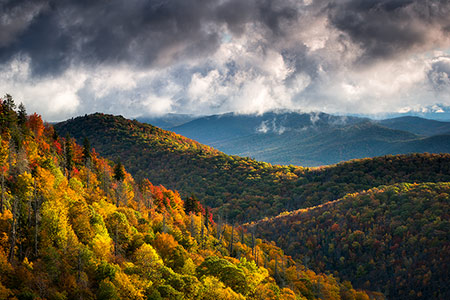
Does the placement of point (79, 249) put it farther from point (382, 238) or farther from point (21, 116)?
point (382, 238)

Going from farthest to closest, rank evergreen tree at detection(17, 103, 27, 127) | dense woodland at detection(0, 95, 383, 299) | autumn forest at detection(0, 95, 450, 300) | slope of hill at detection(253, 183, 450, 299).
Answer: slope of hill at detection(253, 183, 450, 299), evergreen tree at detection(17, 103, 27, 127), autumn forest at detection(0, 95, 450, 300), dense woodland at detection(0, 95, 383, 299)

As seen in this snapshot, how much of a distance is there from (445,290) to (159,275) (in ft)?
381

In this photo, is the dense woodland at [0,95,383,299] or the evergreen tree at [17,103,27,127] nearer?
the dense woodland at [0,95,383,299]

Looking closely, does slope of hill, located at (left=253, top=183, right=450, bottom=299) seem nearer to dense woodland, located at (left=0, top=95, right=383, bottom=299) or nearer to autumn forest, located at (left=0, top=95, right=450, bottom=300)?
autumn forest, located at (left=0, top=95, right=450, bottom=300)

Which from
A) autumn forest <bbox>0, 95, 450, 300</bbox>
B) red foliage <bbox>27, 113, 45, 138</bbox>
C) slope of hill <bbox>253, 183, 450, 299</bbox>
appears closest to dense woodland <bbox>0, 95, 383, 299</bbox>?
autumn forest <bbox>0, 95, 450, 300</bbox>

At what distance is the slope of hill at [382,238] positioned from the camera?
406ft

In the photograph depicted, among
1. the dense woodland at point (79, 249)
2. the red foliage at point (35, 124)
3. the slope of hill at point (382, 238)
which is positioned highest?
the red foliage at point (35, 124)

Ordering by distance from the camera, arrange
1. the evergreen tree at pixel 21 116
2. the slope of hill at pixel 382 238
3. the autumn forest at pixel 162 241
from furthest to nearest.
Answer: the slope of hill at pixel 382 238 < the evergreen tree at pixel 21 116 < the autumn forest at pixel 162 241

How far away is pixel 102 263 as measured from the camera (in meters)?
44.3

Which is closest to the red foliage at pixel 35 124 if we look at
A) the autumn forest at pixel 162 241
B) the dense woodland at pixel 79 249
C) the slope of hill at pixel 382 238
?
the autumn forest at pixel 162 241

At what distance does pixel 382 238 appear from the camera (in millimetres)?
146750

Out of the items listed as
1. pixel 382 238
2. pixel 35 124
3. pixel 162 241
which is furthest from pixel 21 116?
pixel 382 238

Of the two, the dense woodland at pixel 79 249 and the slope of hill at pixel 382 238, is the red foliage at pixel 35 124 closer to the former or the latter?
the dense woodland at pixel 79 249

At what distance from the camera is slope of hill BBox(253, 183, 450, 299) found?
124m
